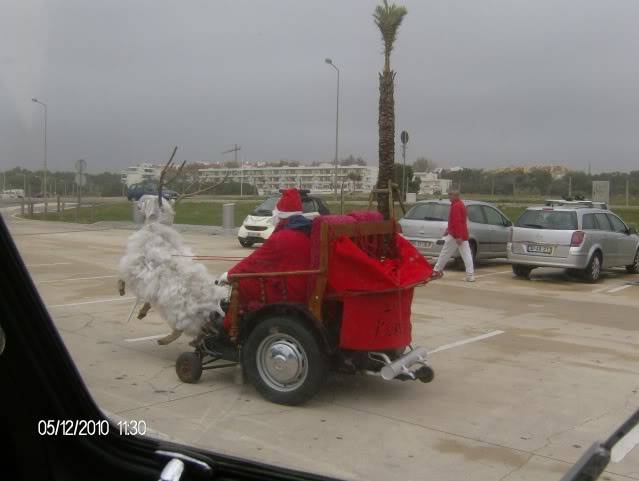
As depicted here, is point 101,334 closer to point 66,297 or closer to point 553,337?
point 66,297

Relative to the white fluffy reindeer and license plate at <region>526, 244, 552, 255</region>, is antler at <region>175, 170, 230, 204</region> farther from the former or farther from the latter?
license plate at <region>526, 244, 552, 255</region>

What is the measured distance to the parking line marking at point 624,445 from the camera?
2.18 m

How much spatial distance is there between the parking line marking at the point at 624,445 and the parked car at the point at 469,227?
1148 centimetres

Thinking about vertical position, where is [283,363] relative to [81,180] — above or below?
below

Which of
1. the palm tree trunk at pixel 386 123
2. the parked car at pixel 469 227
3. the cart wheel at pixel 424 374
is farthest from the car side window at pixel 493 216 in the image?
the cart wheel at pixel 424 374

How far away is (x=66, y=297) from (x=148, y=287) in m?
4.15

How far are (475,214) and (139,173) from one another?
12070mm

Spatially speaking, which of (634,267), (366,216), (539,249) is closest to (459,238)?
(539,249)

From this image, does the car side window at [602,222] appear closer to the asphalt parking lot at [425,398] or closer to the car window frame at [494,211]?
the car window frame at [494,211]

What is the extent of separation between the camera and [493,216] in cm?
Answer: 1576

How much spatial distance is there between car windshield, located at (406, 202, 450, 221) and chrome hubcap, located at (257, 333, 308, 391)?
9619 millimetres

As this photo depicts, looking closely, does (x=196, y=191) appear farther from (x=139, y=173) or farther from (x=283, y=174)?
(x=139, y=173)

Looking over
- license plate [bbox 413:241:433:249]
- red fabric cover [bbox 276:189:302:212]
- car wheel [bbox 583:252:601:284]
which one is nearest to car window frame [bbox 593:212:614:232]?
car wheel [bbox 583:252:601:284]

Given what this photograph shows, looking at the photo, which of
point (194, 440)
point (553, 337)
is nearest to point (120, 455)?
point (194, 440)
